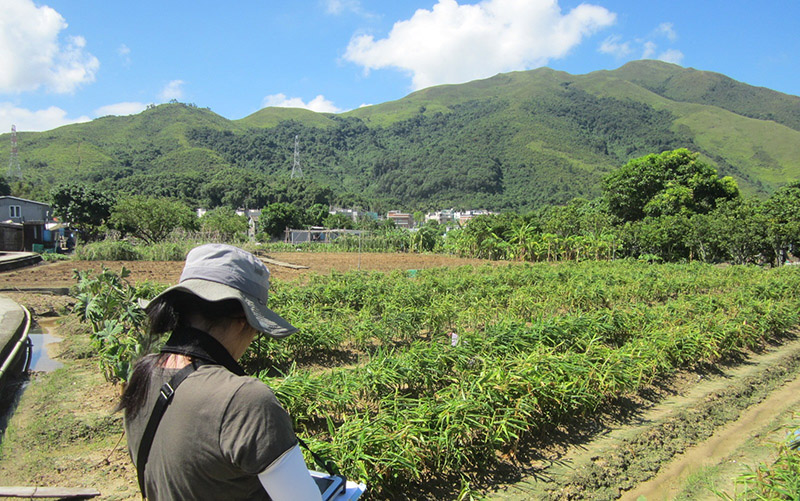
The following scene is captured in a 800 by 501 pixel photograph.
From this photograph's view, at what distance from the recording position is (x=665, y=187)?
2400 centimetres

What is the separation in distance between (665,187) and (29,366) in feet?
86.8

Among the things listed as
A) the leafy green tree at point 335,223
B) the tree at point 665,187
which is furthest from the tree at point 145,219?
the leafy green tree at point 335,223

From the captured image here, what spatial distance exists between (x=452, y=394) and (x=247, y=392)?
2844mm

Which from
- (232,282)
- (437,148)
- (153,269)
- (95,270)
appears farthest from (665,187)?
(437,148)

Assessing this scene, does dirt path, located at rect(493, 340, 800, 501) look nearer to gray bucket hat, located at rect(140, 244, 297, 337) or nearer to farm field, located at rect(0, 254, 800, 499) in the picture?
farm field, located at rect(0, 254, 800, 499)

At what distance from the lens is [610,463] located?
3482 millimetres

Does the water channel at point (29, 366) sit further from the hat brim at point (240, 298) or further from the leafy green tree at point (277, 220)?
the leafy green tree at point (277, 220)

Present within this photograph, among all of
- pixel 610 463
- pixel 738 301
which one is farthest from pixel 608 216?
pixel 610 463

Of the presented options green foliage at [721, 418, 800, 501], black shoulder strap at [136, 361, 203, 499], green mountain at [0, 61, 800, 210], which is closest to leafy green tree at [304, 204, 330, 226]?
green mountain at [0, 61, 800, 210]

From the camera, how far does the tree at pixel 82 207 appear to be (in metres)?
28.8

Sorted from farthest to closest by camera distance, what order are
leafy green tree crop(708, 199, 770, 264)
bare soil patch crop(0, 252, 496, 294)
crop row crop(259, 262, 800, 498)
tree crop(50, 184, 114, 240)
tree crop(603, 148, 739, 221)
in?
tree crop(50, 184, 114, 240), tree crop(603, 148, 739, 221), leafy green tree crop(708, 199, 770, 264), bare soil patch crop(0, 252, 496, 294), crop row crop(259, 262, 800, 498)

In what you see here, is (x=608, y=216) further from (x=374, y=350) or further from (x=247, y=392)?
(x=247, y=392)

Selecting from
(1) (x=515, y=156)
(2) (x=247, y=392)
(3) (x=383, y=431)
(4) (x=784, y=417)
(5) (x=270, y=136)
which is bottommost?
(4) (x=784, y=417)

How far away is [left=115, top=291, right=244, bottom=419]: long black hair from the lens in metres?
1.15
